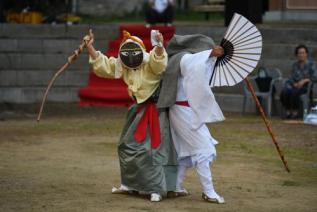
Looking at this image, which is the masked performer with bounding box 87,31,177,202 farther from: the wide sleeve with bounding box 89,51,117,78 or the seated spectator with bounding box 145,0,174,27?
the seated spectator with bounding box 145,0,174,27

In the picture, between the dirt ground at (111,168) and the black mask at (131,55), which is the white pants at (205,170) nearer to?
the dirt ground at (111,168)

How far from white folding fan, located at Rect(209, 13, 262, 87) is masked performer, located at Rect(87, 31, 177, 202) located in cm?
52

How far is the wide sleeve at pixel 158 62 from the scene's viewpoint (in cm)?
770

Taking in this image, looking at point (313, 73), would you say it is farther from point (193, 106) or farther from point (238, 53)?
point (193, 106)

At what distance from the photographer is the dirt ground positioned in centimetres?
766

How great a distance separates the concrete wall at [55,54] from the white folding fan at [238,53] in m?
7.48

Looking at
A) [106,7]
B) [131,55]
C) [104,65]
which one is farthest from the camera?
[106,7]

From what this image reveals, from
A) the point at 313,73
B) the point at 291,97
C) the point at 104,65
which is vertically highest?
the point at 104,65

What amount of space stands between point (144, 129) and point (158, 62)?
58 centimetres

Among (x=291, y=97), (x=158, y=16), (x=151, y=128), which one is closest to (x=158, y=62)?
(x=151, y=128)

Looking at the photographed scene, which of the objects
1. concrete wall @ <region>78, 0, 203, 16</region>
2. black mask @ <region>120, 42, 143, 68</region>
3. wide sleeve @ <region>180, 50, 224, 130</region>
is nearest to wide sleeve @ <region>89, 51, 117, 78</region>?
black mask @ <region>120, 42, 143, 68</region>

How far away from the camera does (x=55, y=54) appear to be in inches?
650

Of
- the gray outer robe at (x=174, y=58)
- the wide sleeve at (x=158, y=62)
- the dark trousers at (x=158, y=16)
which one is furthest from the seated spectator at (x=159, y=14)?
the wide sleeve at (x=158, y=62)

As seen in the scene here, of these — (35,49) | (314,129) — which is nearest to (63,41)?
(35,49)
